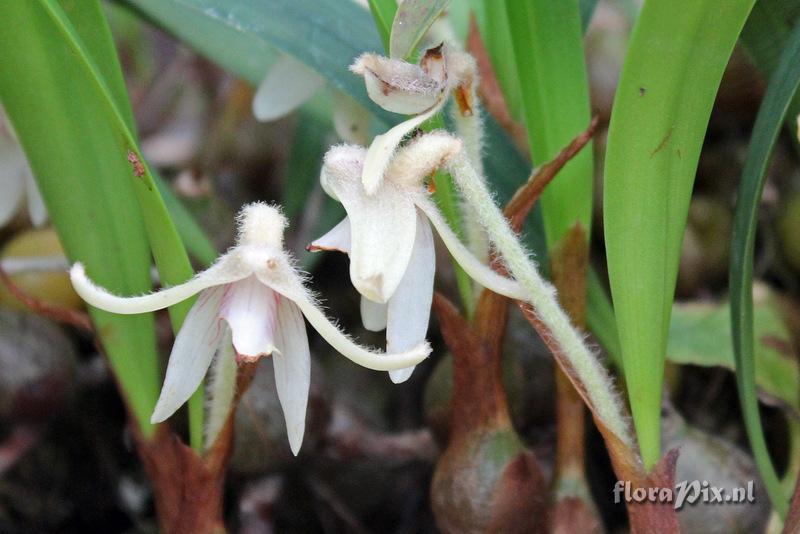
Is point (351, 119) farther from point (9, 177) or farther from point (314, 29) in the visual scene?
point (9, 177)

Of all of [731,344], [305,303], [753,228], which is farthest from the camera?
[731,344]

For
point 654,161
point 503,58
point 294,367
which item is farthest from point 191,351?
point 503,58

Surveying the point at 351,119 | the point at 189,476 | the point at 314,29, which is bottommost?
the point at 189,476

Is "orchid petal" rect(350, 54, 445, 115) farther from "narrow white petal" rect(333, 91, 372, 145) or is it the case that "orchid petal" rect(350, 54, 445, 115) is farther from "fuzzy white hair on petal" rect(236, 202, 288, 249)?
"narrow white petal" rect(333, 91, 372, 145)

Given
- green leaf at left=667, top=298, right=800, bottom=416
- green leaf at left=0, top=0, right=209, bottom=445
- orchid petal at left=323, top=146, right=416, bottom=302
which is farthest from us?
green leaf at left=667, top=298, right=800, bottom=416

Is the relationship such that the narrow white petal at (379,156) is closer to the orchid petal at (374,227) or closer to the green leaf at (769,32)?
the orchid petal at (374,227)

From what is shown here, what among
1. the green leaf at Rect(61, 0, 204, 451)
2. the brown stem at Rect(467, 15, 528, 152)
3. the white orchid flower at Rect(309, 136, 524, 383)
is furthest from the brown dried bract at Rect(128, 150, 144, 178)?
the brown stem at Rect(467, 15, 528, 152)
